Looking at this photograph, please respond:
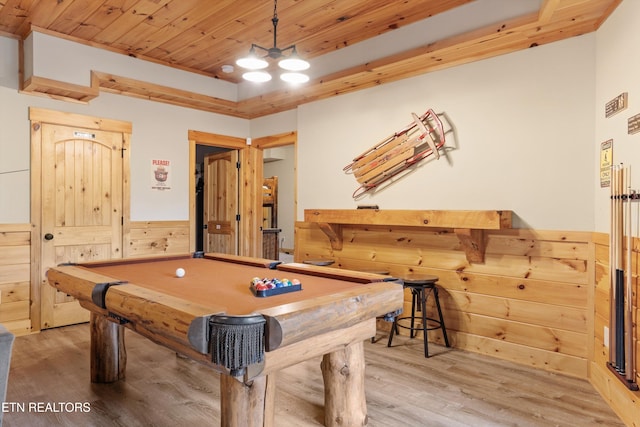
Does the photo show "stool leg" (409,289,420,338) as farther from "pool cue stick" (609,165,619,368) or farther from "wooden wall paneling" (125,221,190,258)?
"wooden wall paneling" (125,221,190,258)

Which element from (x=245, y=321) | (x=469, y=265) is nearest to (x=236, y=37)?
(x=469, y=265)

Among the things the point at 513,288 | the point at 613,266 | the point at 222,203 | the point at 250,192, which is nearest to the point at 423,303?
the point at 513,288

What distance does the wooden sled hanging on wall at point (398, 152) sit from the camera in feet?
12.2

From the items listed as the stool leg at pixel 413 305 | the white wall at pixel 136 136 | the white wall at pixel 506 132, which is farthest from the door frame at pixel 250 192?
the stool leg at pixel 413 305

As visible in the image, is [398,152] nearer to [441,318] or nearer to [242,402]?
[441,318]

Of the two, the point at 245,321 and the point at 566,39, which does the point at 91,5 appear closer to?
the point at 245,321

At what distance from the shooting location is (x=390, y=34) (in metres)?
3.71

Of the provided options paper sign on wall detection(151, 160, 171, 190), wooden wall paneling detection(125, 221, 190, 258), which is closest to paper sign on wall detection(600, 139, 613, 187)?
wooden wall paneling detection(125, 221, 190, 258)

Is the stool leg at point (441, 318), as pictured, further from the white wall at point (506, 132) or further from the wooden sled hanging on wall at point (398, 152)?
the wooden sled hanging on wall at point (398, 152)

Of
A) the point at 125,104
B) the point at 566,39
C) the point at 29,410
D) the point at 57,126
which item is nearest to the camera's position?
the point at 29,410

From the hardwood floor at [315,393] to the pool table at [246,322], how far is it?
263 mm

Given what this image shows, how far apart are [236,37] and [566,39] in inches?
108

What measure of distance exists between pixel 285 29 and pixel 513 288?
292cm

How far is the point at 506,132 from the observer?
3318mm
